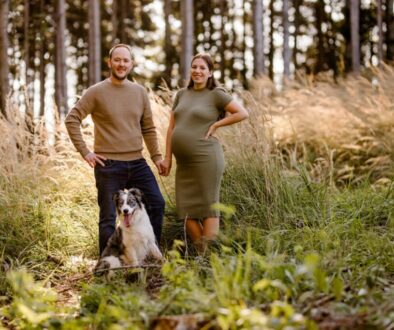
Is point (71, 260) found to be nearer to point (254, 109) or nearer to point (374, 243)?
point (254, 109)

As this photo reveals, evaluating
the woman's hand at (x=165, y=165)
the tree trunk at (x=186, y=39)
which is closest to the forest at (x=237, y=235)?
the woman's hand at (x=165, y=165)

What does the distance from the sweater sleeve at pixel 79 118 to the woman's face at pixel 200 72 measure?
936mm

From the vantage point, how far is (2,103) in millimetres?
9273

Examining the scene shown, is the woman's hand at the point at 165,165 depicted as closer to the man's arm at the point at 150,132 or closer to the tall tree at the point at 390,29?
the man's arm at the point at 150,132

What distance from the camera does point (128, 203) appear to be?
415 centimetres

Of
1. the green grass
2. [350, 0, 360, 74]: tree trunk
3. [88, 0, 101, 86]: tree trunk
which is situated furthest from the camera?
[350, 0, 360, 74]: tree trunk

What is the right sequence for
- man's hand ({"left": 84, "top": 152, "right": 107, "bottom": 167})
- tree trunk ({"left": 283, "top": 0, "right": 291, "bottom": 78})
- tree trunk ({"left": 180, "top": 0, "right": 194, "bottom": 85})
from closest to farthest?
man's hand ({"left": 84, "top": 152, "right": 107, "bottom": 167}) < tree trunk ({"left": 180, "top": 0, "right": 194, "bottom": 85}) < tree trunk ({"left": 283, "top": 0, "right": 291, "bottom": 78})

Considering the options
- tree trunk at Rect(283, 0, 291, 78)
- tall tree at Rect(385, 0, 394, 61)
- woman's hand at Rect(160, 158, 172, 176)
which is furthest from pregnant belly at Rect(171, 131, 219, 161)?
tall tree at Rect(385, 0, 394, 61)

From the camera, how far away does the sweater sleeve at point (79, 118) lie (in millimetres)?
4520

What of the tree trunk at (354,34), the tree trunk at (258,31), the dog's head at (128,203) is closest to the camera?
the dog's head at (128,203)

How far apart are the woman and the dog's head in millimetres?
694

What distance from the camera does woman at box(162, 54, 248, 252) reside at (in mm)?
4738

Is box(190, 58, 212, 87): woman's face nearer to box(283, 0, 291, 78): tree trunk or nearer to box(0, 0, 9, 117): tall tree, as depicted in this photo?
box(0, 0, 9, 117): tall tree

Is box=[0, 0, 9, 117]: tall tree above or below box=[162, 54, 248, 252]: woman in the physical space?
above
